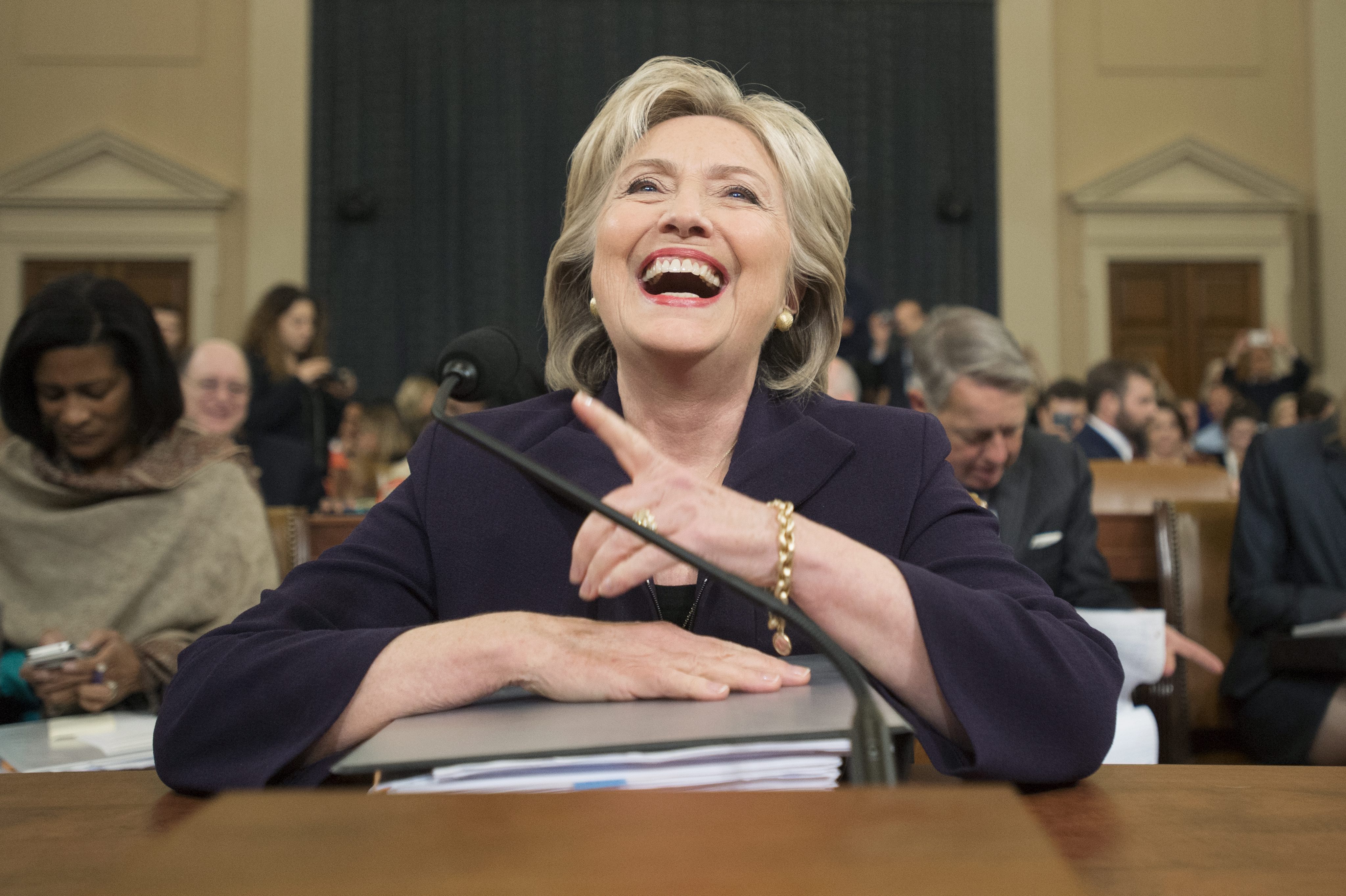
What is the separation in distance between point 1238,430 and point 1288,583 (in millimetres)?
4185

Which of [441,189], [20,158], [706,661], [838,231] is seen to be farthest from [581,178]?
[20,158]

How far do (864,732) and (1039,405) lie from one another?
5349 mm

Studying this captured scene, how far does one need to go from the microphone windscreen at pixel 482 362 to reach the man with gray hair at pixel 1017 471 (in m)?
1.55

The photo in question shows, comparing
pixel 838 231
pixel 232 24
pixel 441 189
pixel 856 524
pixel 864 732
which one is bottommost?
pixel 864 732

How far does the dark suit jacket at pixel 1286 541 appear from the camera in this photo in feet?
7.54

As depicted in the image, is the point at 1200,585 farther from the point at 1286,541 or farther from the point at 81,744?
the point at 81,744

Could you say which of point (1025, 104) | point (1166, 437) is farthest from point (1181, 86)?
point (1166, 437)

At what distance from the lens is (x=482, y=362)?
1160 mm

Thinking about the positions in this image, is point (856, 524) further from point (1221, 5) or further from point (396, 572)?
point (1221, 5)

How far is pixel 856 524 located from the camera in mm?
1191

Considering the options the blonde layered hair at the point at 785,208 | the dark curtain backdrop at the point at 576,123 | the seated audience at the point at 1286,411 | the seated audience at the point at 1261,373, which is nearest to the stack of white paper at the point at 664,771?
the blonde layered hair at the point at 785,208

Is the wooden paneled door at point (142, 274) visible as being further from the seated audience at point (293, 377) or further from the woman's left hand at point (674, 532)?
the woman's left hand at point (674, 532)

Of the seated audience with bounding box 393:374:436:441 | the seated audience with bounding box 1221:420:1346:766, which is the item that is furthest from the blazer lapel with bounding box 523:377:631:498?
the seated audience with bounding box 393:374:436:441

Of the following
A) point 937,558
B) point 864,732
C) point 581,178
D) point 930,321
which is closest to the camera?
point 864,732
